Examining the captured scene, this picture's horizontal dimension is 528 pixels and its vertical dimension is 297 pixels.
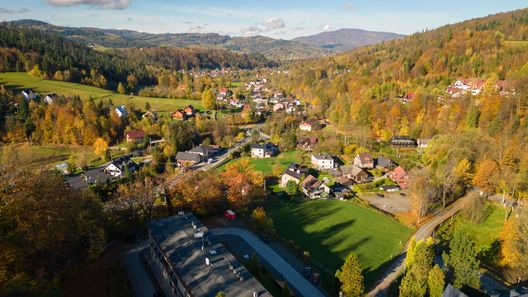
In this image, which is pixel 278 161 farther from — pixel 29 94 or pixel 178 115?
pixel 29 94

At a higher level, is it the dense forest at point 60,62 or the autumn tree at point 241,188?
the dense forest at point 60,62

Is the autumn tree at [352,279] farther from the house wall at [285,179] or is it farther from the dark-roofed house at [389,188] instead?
the dark-roofed house at [389,188]

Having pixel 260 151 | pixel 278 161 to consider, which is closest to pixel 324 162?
pixel 278 161

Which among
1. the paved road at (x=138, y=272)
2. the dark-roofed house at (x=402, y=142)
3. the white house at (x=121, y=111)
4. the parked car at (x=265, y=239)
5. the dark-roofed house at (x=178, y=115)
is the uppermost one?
the white house at (x=121, y=111)

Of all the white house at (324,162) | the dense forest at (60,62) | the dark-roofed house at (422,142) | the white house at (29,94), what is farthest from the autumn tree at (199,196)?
the dense forest at (60,62)

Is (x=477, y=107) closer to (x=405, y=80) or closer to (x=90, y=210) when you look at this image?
(x=405, y=80)

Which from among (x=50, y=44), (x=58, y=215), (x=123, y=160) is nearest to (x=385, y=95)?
(x=123, y=160)
